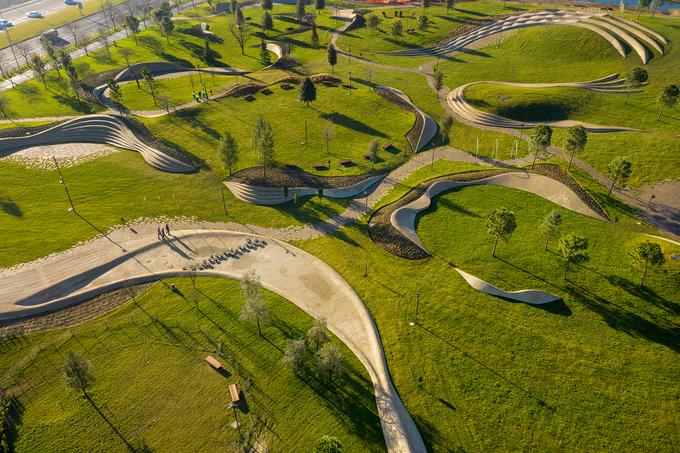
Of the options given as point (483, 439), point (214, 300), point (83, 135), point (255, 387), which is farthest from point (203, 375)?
point (83, 135)

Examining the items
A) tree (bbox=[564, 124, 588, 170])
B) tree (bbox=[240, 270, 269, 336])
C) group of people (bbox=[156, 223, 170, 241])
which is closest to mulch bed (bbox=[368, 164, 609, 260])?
tree (bbox=[564, 124, 588, 170])

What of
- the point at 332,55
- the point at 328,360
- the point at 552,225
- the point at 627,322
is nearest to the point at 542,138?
the point at 552,225

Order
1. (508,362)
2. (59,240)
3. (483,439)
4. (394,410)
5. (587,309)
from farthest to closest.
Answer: (59,240) < (587,309) < (508,362) < (394,410) < (483,439)

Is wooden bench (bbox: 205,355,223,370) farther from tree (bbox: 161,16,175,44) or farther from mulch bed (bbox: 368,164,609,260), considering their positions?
tree (bbox: 161,16,175,44)

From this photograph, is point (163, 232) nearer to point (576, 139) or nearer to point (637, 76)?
point (576, 139)

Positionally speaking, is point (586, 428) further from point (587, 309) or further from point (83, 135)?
point (83, 135)

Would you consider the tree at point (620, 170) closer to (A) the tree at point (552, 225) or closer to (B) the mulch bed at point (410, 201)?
(B) the mulch bed at point (410, 201)
